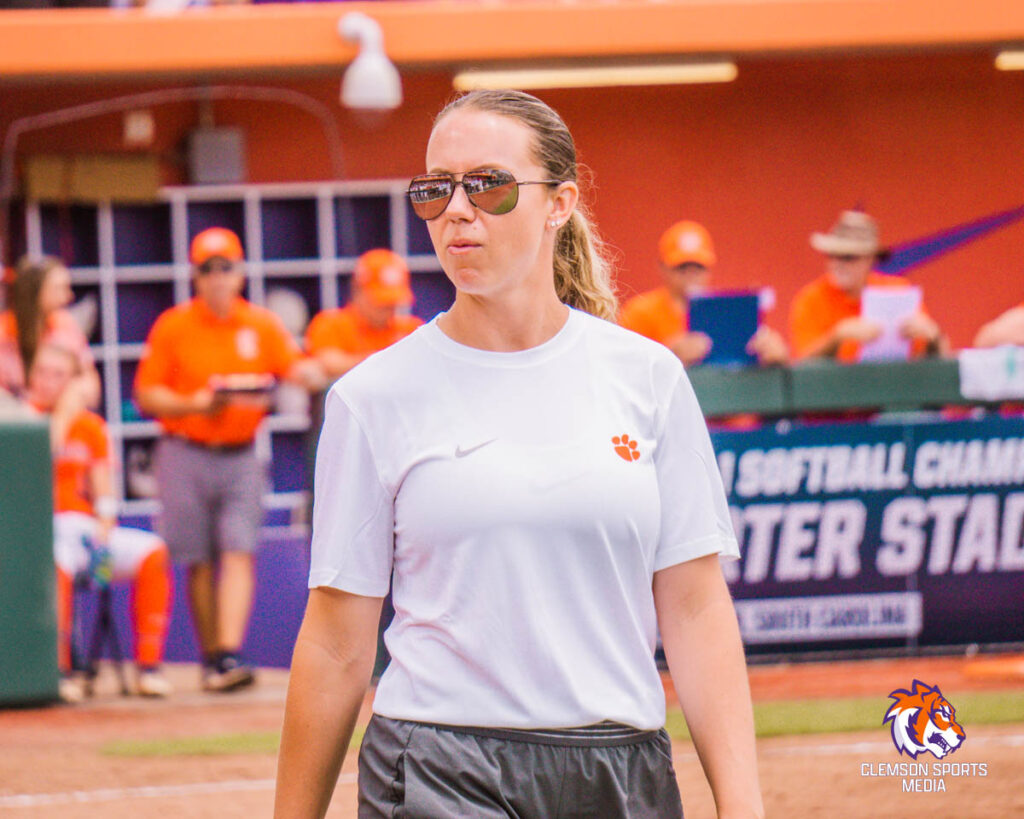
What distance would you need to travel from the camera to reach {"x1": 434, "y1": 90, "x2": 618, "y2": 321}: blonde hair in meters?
2.34

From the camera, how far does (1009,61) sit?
38.7 ft

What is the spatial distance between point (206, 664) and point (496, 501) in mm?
6426

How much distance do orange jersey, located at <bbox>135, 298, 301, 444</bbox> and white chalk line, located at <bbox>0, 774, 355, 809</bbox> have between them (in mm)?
2737

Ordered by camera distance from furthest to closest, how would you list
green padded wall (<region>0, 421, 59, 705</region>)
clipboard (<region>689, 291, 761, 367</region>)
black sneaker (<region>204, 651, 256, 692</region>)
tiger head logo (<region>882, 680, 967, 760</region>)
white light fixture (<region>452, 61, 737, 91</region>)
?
white light fixture (<region>452, 61, 737, 91</region>), black sneaker (<region>204, 651, 256, 692</region>), clipboard (<region>689, 291, 761, 367</region>), green padded wall (<region>0, 421, 59, 705</region>), tiger head logo (<region>882, 680, 967, 760</region>)

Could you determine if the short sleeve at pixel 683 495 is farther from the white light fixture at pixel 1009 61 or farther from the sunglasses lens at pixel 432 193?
the white light fixture at pixel 1009 61

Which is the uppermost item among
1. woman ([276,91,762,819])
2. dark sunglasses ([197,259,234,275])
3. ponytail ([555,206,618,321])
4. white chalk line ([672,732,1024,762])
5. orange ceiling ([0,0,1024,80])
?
orange ceiling ([0,0,1024,80])

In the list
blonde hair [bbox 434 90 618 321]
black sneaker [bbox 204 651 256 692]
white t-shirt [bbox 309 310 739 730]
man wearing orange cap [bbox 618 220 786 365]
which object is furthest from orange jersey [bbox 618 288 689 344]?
white t-shirt [bbox 309 310 739 730]

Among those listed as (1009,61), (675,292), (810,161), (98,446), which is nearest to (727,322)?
(675,292)

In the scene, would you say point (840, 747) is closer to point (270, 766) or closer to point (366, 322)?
point (270, 766)

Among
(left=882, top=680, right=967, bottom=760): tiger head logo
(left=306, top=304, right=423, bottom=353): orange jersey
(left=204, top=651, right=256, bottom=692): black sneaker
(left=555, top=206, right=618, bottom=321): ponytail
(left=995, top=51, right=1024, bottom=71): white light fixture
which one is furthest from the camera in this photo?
(left=995, top=51, right=1024, bottom=71): white light fixture

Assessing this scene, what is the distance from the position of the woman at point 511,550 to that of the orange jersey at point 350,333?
21.2ft

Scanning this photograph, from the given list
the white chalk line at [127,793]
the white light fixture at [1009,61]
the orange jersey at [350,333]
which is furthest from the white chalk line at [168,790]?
the white light fixture at [1009,61]

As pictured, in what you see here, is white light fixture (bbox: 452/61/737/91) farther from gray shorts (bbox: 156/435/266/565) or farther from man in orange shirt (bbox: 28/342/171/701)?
man in orange shirt (bbox: 28/342/171/701)

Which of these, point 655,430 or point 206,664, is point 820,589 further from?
point 655,430
